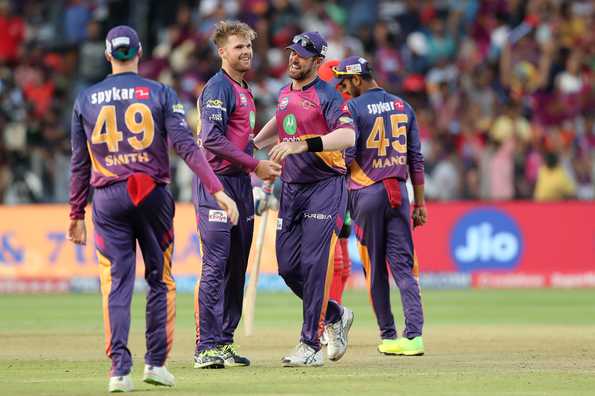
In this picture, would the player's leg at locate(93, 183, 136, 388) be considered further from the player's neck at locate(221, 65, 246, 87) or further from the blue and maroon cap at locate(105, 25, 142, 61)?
the player's neck at locate(221, 65, 246, 87)

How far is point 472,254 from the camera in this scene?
23344 mm

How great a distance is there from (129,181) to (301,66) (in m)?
2.56

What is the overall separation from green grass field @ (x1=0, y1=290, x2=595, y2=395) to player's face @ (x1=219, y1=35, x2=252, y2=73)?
96.0 inches

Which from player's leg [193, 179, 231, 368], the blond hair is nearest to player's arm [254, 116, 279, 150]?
the blond hair

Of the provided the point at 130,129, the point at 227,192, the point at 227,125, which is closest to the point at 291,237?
the point at 227,192

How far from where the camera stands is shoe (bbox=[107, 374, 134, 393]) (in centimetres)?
915

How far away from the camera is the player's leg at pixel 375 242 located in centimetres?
1260

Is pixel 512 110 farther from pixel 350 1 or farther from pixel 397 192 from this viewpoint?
pixel 397 192

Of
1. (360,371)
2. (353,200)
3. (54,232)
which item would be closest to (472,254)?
(54,232)

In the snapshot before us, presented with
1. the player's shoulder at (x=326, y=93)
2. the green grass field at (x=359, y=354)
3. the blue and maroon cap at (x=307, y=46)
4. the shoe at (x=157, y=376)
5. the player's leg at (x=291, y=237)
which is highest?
the blue and maroon cap at (x=307, y=46)

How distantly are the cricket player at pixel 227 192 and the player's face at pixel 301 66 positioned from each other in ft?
1.19

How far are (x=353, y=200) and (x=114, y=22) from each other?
51.6 feet

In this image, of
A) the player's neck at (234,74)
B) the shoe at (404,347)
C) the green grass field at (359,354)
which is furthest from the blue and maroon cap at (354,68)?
the green grass field at (359,354)

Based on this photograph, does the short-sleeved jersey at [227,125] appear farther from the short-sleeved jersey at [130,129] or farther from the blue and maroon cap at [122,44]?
the blue and maroon cap at [122,44]
